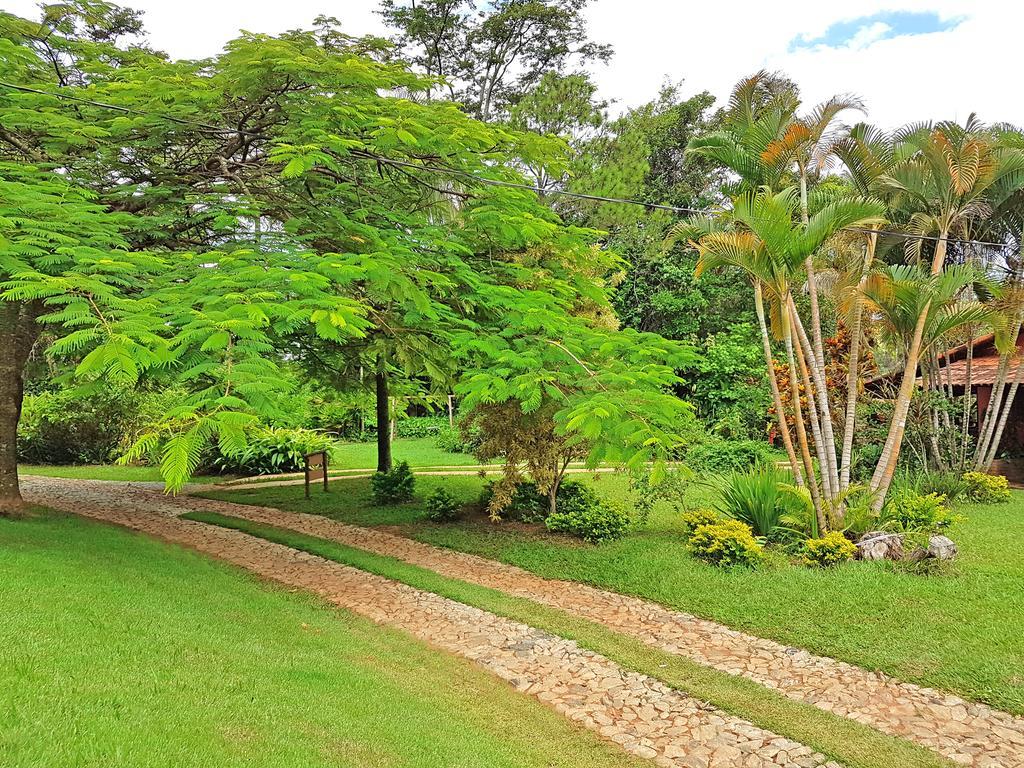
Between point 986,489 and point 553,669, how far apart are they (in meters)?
10.5

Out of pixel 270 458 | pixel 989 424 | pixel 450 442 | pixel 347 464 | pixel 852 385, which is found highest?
pixel 852 385

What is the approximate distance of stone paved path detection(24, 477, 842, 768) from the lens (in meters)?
4.21

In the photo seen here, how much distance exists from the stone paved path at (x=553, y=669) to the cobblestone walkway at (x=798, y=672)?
0.76 meters

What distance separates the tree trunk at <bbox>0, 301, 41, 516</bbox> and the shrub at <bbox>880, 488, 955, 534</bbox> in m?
11.9

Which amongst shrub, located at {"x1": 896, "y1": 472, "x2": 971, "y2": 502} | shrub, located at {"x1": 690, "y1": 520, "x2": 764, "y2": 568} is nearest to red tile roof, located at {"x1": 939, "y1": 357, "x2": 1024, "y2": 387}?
shrub, located at {"x1": 896, "y1": 472, "x2": 971, "y2": 502}

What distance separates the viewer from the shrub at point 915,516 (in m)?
8.61

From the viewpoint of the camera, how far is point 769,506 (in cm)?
891

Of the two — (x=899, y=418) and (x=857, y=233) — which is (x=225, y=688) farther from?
(x=857, y=233)

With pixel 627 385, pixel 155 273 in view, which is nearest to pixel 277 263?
pixel 155 273

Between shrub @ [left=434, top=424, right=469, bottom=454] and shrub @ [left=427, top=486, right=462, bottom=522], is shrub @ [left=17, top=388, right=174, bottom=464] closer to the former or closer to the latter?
shrub @ [left=434, top=424, right=469, bottom=454]

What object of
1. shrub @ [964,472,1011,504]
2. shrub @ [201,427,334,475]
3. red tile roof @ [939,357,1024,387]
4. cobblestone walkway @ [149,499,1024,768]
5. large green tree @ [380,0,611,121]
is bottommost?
cobblestone walkway @ [149,499,1024,768]

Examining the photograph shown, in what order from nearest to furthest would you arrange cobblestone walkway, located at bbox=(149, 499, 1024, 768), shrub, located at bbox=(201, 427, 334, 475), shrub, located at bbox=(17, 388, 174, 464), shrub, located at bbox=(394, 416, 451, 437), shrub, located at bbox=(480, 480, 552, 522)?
cobblestone walkway, located at bbox=(149, 499, 1024, 768) → shrub, located at bbox=(480, 480, 552, 522) → shrub, located at bbox=(201, 427, 334, 475) → shrub, located at bbox=(17, 388, 174, 464) → shrub, located at bbox=(394, 416, 451, 437)

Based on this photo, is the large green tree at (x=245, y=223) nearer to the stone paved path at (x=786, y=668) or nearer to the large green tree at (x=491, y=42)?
the stone paved path at (x=786, y=668)

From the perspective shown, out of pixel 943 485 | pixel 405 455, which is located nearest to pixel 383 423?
pixel 405 455
